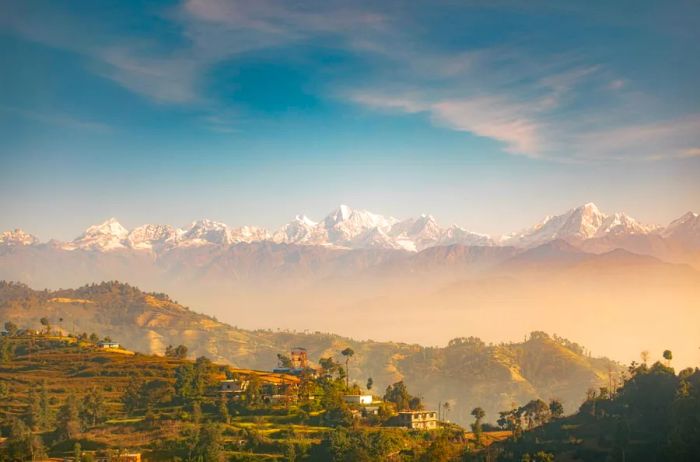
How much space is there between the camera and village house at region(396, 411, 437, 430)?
130500 mm

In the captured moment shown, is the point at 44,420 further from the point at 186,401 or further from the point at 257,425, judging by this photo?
the point at 257,425

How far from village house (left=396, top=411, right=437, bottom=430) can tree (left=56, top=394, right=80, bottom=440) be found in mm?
52231

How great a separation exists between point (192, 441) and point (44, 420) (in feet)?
133

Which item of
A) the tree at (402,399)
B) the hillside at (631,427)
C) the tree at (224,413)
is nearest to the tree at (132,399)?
the tree at (224,413)

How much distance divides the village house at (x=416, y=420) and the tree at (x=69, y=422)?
2056 inches

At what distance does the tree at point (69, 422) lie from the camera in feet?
430

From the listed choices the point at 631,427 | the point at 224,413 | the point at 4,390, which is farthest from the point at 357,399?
the point at 4,390

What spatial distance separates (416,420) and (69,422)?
56963 millimetres

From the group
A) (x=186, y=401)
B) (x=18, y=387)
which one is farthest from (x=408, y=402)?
(x=18, y=387)

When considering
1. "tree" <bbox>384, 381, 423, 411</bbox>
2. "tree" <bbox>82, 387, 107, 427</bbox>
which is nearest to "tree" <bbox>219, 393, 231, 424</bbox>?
"tree" <bbox>82, 387, 107, 427</bbox>

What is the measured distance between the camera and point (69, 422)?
132500 mm

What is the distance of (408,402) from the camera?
147 meters

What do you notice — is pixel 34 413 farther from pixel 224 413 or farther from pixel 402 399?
pixel 402 399

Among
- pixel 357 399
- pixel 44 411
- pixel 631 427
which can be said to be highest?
pixel 357 399
